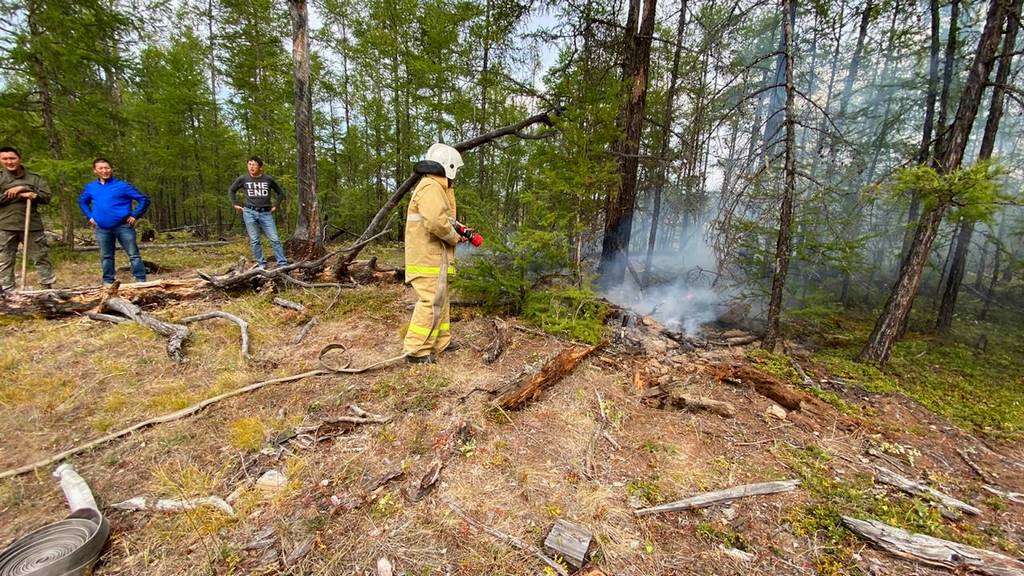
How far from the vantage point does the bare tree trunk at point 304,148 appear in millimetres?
7004

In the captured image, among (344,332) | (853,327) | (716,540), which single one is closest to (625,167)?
(344,332)

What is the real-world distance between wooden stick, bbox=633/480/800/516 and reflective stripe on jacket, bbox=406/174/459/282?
2885 mm

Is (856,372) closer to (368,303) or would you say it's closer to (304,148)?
(368,303)

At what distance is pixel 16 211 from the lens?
527cm

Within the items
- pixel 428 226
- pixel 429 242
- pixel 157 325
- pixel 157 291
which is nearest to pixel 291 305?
pixel 157 325

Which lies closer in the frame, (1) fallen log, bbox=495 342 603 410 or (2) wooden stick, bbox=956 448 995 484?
(2) wooden stick, bbox=956 448 995 484

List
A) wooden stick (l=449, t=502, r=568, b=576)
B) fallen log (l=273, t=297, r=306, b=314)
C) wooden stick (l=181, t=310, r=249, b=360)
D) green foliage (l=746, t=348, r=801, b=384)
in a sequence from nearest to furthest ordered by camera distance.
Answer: wooden stick (l=449, t=502, r=568, b=576), wooden stick (l=181, t=310, r=249, b=360), green foliage (l=746, t=348, r=801, b=384), fallen log (l=273, t=297, r=306, b=314)

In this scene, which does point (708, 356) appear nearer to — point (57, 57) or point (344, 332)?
point (344, 332)

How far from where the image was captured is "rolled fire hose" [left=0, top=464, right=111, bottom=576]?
1.60 metres

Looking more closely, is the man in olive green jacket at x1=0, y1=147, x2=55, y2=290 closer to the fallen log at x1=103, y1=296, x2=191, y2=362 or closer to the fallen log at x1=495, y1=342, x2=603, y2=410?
the fallen log at x1=103, y1=296, x2=191, y2=362

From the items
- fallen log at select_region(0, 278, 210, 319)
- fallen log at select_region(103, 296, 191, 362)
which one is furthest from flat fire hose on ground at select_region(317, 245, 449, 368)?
fallen log at select_region(0, 278, 210, 319)

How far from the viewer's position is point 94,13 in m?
7.78

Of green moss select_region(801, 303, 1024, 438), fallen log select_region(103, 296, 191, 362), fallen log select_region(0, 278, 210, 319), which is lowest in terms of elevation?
green moss select_region(801, 303, 1024, 438)

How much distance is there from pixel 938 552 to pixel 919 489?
31.9 inches
